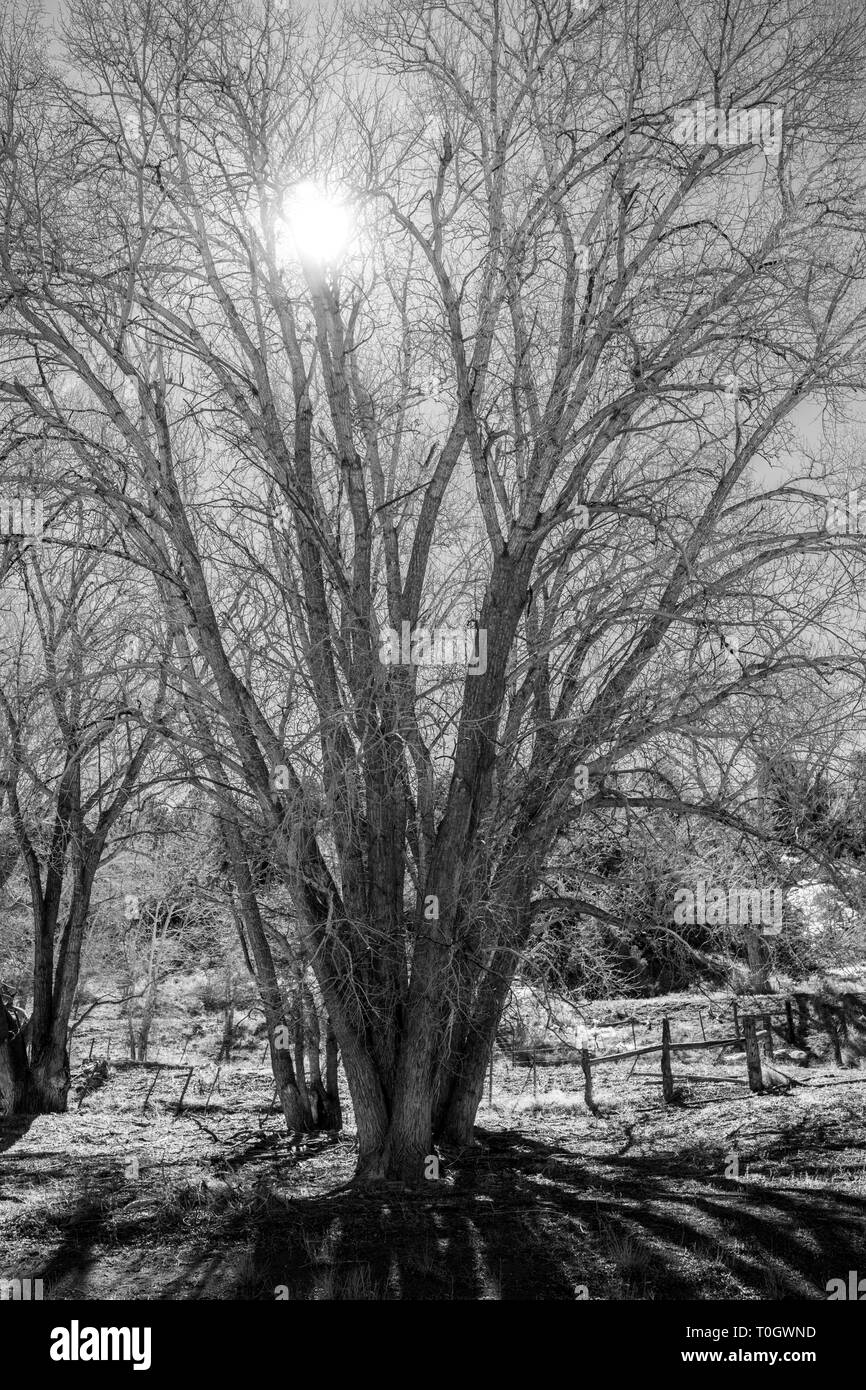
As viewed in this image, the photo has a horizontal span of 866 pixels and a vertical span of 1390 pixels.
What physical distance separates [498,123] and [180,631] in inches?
206

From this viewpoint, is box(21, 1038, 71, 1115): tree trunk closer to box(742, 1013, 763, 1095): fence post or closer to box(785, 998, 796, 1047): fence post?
box(742, 1013, 763, 1095): fence post

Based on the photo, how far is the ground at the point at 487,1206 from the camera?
661 cm

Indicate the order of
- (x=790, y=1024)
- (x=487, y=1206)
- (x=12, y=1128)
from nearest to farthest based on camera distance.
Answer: (x=487, y=1206) → (x=12, y=1128) → (x=790, y=1024)

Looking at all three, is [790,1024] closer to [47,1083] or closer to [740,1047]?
[740,1047]

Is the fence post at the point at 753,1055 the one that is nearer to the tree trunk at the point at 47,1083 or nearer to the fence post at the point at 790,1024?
the fence post at the point at 790,1024

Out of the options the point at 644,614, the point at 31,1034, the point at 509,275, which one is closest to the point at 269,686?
the point at 644,614

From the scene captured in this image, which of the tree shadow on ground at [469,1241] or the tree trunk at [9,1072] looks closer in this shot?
the tree shadow on ground at [469,1241]

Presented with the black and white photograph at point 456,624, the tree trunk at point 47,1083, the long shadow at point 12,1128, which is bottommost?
the long shadow at point 12,1128

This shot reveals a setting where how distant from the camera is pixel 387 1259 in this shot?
7070mm

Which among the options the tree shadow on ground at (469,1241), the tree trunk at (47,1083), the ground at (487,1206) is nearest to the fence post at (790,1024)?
A: the ground at (487,1206)

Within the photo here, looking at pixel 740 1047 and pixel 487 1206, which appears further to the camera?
pixel 740 1047

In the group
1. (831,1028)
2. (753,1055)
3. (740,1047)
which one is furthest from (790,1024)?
(753,1055)

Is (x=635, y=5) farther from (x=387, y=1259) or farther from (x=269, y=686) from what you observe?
(x=387, y=1259)

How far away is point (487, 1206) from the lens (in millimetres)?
8625
